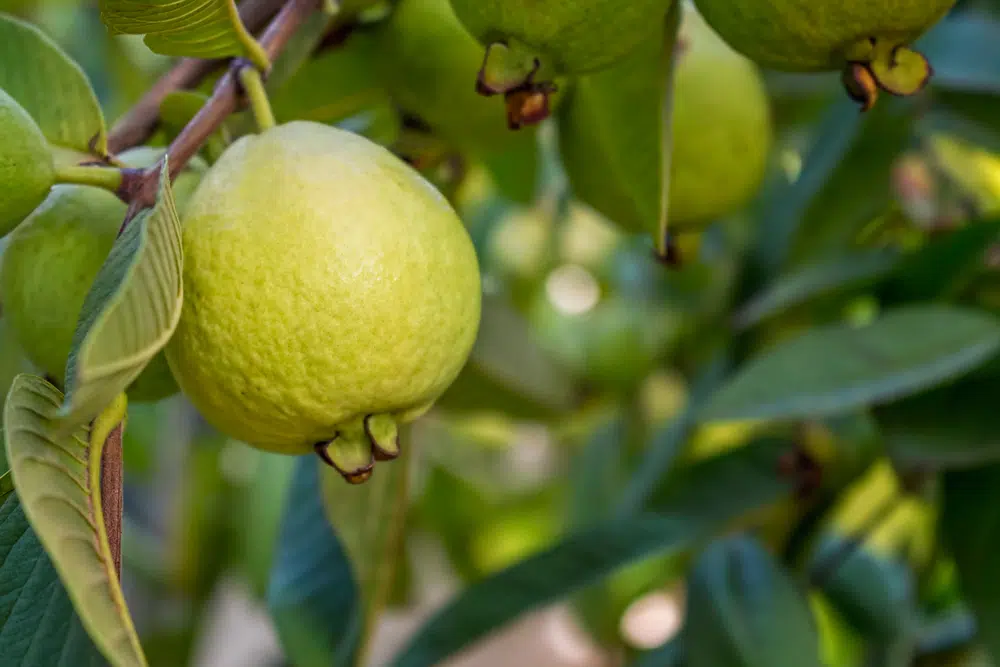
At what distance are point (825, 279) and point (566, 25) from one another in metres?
0.51

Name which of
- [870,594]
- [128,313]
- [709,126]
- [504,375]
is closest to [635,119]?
[709,126]

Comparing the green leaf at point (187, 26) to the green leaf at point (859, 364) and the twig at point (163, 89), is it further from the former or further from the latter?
the green leaf at point (859, 364)

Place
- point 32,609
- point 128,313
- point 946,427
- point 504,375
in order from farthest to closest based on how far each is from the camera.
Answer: point 504,375
point 946,427
point 32,609
point 128,313

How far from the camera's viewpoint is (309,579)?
89 cm

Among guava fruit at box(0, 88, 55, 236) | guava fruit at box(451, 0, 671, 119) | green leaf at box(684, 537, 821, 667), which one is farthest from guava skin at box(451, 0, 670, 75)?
green leaf at box(684, 537, 821, 667)

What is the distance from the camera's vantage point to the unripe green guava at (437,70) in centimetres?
66

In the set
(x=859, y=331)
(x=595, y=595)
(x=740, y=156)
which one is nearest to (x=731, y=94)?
(x=740, y=156)

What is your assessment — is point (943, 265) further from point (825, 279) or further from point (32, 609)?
point (32, 609)

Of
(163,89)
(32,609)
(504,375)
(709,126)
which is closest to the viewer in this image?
(32,609)

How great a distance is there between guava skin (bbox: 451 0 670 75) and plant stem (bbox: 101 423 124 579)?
252mm

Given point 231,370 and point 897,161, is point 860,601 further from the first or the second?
point 231,370

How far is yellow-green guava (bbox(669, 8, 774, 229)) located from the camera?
72cm

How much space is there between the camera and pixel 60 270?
1.74 feet

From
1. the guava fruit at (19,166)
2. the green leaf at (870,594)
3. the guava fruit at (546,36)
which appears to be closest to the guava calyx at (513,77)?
the guava fruit at (546,36)
